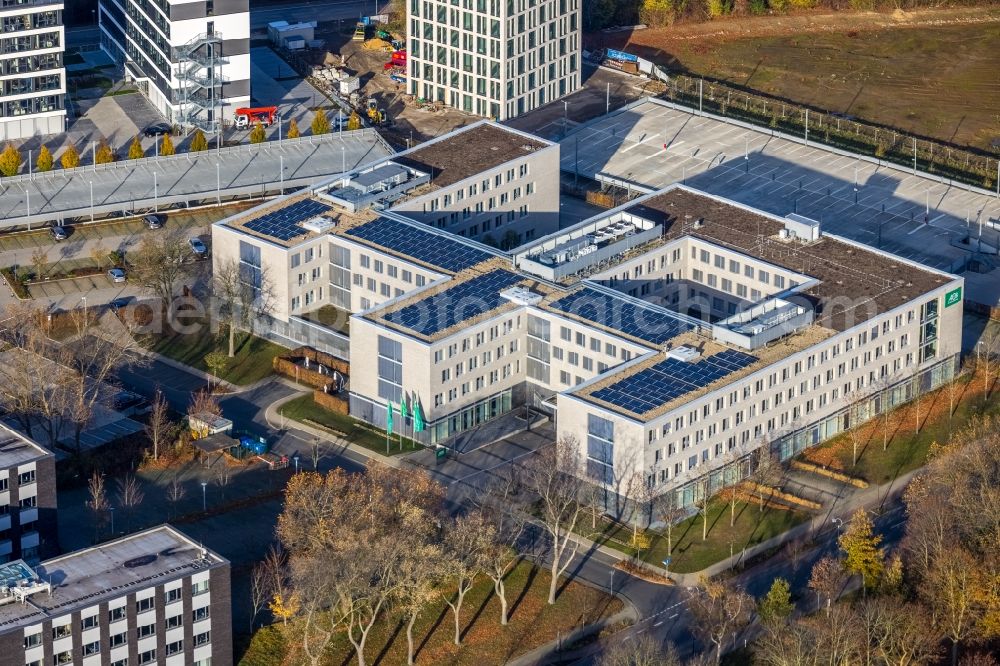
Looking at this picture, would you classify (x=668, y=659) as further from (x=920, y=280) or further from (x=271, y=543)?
(x=920, y=280)

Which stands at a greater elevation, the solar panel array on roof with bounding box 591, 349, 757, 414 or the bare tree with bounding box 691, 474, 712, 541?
the solar panel array on roof with bounding box 591, 349, 757, 414

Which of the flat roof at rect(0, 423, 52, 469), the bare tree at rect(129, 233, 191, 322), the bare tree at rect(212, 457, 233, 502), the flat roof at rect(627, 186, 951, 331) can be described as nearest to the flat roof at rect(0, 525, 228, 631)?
the flat roof at rect(0, 423, 52, 469)

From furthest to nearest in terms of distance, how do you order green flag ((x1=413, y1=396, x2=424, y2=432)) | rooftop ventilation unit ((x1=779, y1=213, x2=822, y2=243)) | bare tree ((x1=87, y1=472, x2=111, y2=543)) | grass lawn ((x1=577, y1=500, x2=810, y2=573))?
rooftop ventilation unit ((x1=779, y1=213, x2=822, y2=243)) → green flag ((x1=413, y1=396, x2=424, y2=432)) → grass lawn ((x1=577, y1=500, x2=810, y2=573)) → bare tree ((x1=87, y1=472, x2=111, y2=543))

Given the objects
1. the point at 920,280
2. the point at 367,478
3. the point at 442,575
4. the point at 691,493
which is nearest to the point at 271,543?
the point at 367,478

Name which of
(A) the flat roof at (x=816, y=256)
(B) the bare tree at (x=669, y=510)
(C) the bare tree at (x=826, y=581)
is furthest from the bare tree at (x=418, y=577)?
(A) the flat roof at (x=816, y=256)

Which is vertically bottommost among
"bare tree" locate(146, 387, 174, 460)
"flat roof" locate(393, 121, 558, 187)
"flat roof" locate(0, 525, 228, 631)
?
"bare tree" locate(146, 387, 174, 460)

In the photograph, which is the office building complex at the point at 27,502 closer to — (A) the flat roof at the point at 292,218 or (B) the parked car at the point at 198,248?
(A) the flat roof at the point at 292,218

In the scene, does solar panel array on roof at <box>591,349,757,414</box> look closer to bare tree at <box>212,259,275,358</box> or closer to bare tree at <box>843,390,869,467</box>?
bare tree at <box>843,390,869,467</box>

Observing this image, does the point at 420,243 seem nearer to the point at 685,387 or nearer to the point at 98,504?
the point at 685,387
